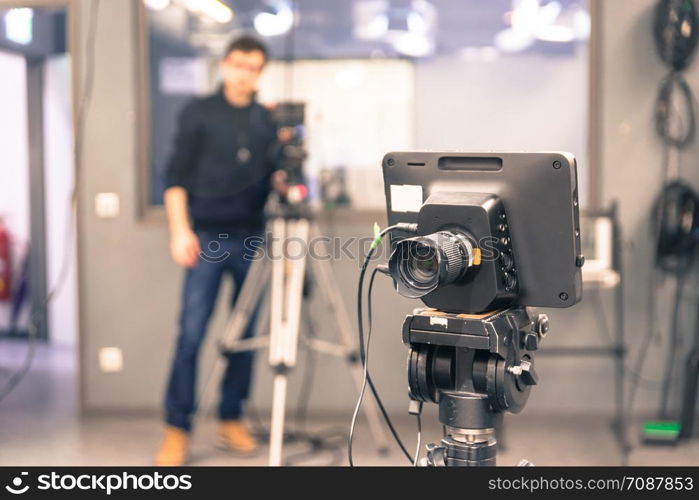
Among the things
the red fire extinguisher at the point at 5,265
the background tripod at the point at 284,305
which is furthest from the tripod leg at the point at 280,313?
the red fire extinguisher at the point at 5,265

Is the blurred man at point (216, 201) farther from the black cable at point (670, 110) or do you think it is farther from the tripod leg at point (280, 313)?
the black cable at point (670, 110)

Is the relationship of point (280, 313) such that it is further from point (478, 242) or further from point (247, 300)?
point (478, 242)

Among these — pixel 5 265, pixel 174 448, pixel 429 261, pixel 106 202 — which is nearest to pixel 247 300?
pixel 174 448

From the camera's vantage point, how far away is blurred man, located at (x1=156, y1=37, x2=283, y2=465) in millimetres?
3137

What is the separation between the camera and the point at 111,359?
12.6 ft

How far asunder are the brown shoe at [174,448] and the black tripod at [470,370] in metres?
1.85

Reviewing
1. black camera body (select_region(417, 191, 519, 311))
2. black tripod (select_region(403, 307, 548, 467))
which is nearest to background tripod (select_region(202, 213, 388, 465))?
black tripod (select_region(403, 307, 548, 467))

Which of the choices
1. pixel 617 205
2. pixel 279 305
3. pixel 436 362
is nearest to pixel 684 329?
pixel 617 205

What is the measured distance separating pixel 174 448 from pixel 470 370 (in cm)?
198

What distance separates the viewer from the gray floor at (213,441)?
3174 mm

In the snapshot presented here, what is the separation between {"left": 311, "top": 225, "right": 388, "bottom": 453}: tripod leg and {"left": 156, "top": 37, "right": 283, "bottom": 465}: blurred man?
13.7 inches

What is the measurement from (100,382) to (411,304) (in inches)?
57.6

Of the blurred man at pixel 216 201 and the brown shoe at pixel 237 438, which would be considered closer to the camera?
the blurred man at pixel 216 201
